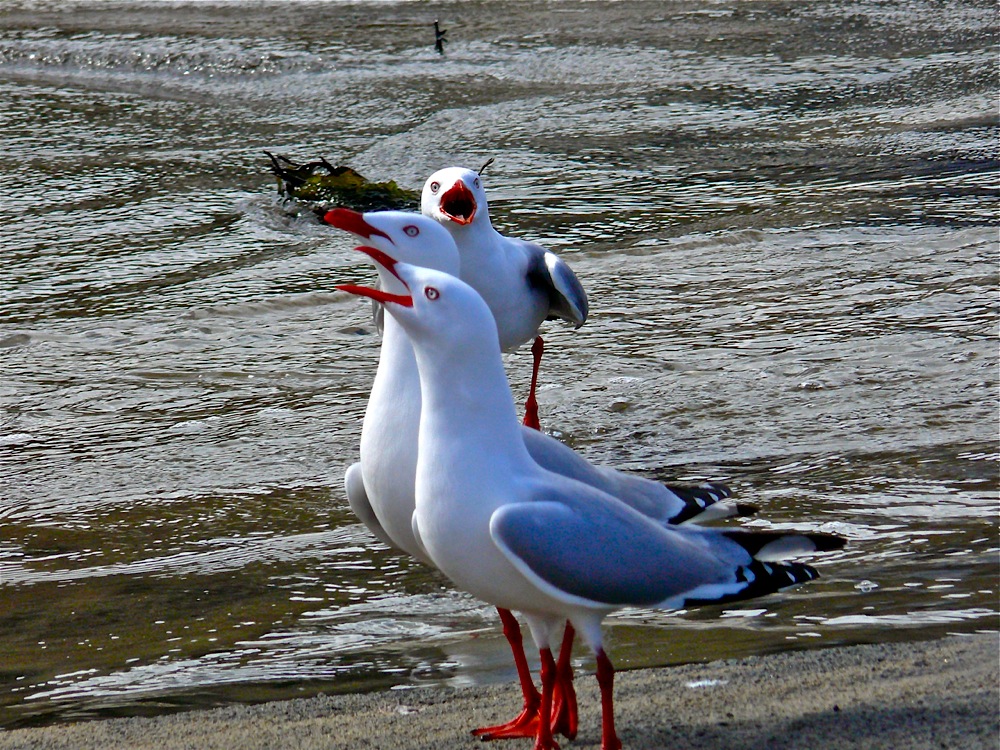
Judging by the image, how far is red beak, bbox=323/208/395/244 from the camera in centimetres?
355

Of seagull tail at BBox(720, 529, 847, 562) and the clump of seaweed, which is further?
the clump of seaweed

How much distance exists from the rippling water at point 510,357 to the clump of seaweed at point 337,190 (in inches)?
7.9

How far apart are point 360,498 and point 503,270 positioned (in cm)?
213

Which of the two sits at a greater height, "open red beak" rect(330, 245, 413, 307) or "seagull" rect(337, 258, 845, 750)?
"open red beak" rect(330, 245, 413, 307)

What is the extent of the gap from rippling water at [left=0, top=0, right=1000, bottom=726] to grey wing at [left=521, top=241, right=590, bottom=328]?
1.39 ft

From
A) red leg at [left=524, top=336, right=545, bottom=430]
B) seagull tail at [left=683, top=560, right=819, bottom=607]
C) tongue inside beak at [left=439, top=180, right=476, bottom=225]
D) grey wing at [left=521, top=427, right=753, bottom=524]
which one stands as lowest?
red leg at [left=524, top=336, right=545, bottom=430]

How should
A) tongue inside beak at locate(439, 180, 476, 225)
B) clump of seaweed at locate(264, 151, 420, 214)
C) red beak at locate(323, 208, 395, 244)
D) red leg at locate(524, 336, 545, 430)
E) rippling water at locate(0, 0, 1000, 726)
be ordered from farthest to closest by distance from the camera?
clump of seaweed at locate(264, 151, 420, 214), red leg at locate(524, 336, 545, 430), tongue inside beak at locate(439, 180, 476, 225), rippling water at locate(0, 0, 1000, 726), red beak at locate(323, 208, 395, 244)

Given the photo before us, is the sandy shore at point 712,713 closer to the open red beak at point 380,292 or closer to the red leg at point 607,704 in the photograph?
the red leg at point 607,704

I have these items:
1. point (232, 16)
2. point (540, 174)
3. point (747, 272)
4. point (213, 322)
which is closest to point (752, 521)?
point (747, 272)

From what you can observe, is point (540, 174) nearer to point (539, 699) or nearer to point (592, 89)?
point (592, 89)

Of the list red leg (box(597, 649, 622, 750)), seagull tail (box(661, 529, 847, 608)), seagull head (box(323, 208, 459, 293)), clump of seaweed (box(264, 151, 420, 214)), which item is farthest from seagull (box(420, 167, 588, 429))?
clump of seaweed (box(264, 151, 420, 214))

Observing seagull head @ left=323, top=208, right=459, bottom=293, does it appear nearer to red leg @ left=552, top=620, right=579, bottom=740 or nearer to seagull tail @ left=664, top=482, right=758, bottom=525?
seagull tail @ left=664, top=482, right=758, bottom=525

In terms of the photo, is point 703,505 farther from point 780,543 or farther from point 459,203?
point 459,203

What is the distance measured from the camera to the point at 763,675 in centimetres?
354
